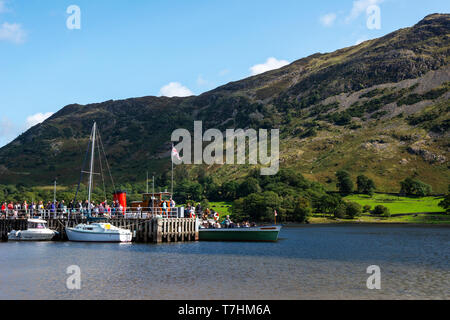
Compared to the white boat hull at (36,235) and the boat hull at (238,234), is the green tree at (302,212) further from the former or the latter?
the white boat hull at (36,235)

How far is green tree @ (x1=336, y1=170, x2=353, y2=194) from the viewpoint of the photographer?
190 meters

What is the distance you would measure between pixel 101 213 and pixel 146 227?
889 cm

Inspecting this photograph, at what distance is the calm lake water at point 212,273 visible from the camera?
101ft

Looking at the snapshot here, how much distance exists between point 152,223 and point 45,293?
34.6 metres

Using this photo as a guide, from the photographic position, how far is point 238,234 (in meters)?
69.9

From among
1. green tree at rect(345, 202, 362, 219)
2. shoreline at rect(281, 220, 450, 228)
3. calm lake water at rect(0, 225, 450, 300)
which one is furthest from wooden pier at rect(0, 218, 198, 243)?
green tree at rect(345, 202, 362, 219)

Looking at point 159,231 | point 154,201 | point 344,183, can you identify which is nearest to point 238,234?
point 159,231

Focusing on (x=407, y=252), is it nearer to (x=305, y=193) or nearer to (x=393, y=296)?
(x=393, y=296)

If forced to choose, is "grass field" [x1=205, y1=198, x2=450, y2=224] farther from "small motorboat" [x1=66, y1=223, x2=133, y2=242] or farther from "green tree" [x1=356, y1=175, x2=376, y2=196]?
"small motorboat" [x1=66, y1=223, x2=133, y2=242]

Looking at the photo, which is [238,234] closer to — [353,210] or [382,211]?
[382,211]

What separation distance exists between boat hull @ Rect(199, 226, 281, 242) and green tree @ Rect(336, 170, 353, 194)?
415ft

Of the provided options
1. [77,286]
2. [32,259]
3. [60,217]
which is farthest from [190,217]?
[77,286]

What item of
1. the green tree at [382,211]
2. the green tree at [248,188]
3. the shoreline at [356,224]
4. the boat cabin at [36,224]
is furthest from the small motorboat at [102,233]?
the green tree at [248,188]

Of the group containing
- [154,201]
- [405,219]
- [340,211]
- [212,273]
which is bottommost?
[405,219]
